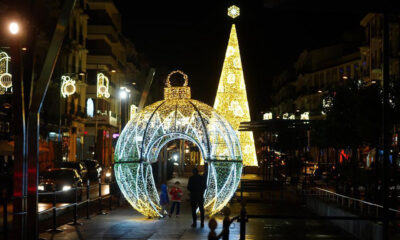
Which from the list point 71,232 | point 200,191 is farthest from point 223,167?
point 71,232

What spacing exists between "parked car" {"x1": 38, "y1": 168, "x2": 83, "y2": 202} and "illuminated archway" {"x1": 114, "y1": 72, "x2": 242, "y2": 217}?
7.60 metres

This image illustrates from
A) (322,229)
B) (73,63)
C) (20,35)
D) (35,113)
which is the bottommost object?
(322,229)

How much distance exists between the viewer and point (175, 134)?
20078 mm

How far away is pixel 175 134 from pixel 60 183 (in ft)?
30.1

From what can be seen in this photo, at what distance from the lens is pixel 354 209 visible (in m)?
16.8

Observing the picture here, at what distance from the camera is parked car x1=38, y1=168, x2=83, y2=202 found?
1049 inches

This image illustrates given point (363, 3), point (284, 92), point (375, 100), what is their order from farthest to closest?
point (284, 92)
point (375, 100)
point (363, 3)

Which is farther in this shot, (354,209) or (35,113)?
(354,209)

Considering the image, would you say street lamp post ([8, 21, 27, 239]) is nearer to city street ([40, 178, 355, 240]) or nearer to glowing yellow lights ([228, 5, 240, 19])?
city street ([40, 178, 355, 240])

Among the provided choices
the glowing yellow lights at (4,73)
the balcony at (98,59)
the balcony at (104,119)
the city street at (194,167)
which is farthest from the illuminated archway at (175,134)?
the balcony at (98,59)

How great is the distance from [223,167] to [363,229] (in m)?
5.33

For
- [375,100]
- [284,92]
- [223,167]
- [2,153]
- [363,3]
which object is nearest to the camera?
[363,3]

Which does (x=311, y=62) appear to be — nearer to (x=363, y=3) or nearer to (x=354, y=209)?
(x=354, y=209)

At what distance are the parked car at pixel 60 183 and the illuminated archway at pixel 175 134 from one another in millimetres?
7600
